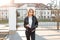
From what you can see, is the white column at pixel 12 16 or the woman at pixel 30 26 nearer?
the woman at pixel 30 26

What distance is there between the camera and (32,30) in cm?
668

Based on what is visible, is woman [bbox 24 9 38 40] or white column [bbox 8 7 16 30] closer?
woman [bbox 24 9 38 40]

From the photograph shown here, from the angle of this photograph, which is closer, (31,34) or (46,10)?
(31,34)

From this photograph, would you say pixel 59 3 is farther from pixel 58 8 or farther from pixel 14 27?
pixel 14 27

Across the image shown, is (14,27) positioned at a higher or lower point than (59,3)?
lower

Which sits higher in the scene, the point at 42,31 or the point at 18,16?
the point at 18,16

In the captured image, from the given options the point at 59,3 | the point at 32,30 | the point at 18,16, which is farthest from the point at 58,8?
the point at 32,30

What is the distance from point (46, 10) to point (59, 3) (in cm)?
80

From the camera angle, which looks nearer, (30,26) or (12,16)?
(30,26)

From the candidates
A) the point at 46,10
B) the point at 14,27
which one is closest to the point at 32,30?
the point at 14,27

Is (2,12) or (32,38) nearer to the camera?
(32,38)

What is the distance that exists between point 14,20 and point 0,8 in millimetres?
987

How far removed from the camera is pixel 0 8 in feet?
39.7

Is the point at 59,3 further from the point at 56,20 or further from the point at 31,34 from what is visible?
the point at 31,34
